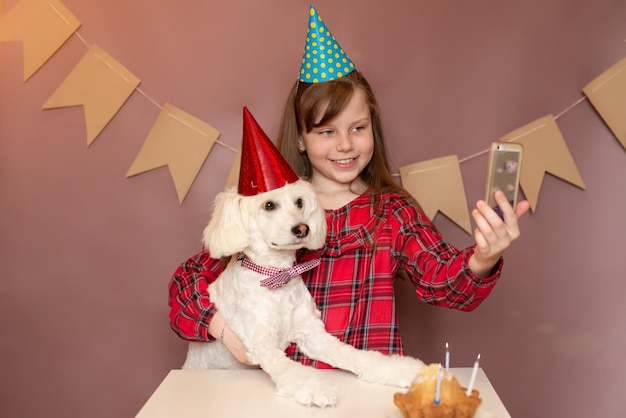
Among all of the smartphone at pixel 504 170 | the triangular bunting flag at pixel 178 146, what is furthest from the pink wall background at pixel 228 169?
the smartphone at pixel 504 170

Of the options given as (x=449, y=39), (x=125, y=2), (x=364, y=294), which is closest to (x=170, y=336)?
(x=364, y=294)

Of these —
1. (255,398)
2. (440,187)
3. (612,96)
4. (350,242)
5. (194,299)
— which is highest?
(612,96)

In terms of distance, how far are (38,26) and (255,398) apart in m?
1.48

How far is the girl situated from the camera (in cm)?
156

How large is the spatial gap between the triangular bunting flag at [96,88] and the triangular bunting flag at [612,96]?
1424 millimetres

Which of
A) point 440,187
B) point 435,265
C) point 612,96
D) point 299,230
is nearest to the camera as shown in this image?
point 299,230

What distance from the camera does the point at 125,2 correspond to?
80.3 inches

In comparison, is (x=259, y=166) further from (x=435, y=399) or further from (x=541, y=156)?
(x=541, y=156)

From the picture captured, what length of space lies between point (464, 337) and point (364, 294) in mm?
617

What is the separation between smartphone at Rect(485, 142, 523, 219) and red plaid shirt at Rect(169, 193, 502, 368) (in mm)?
398

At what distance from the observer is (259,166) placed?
1.41 meters

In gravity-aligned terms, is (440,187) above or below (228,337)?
above

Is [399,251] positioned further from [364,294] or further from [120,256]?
[120,256]

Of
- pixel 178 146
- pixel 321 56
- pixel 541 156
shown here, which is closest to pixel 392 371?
pixel 321 56
